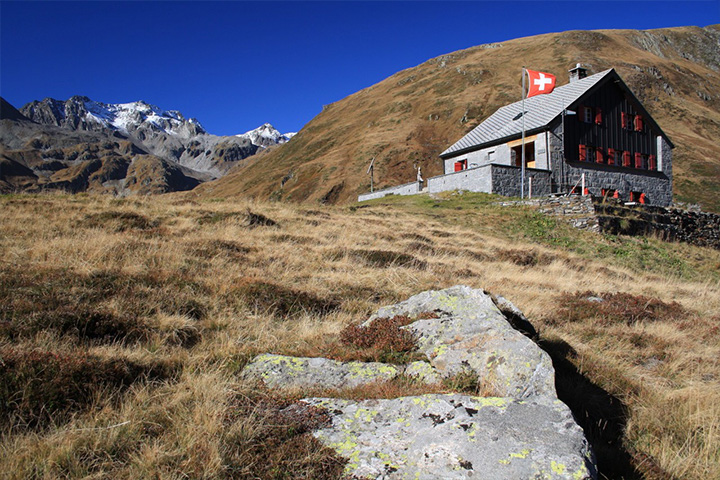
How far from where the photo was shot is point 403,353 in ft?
15.4

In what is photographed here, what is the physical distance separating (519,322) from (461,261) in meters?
6.33

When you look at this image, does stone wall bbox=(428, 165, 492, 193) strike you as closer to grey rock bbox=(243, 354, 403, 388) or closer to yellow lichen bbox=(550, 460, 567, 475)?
grey rock bbox=(243, 354, 403, 388)

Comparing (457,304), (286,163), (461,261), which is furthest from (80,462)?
(286,163)

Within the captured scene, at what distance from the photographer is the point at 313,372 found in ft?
13.7

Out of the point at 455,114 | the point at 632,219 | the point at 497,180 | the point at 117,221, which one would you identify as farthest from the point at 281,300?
the point at 455,114

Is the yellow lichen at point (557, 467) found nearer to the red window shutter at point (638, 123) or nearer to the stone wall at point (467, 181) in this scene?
the stone wall at point (467, 181)

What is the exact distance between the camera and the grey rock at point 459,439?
2.46m

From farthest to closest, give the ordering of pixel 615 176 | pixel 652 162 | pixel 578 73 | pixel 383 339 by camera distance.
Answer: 1. pixel 652 162
2. pixel 578 73
3. pixel 615 176
4. pixel 383 339

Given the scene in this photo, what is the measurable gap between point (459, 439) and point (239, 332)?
3.44m

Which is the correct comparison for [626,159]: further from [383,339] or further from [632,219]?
[383,339]

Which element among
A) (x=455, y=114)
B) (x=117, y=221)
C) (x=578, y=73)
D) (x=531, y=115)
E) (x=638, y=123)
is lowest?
(x=117, y=221)

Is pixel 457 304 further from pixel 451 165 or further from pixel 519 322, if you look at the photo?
pixel 451 165

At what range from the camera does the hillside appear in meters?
63.0

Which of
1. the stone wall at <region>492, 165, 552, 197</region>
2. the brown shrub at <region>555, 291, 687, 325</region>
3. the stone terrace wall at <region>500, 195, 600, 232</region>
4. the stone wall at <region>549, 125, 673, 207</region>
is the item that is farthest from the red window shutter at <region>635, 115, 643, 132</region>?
the brown shrub at <region>555, 291, 687, 325</region>
